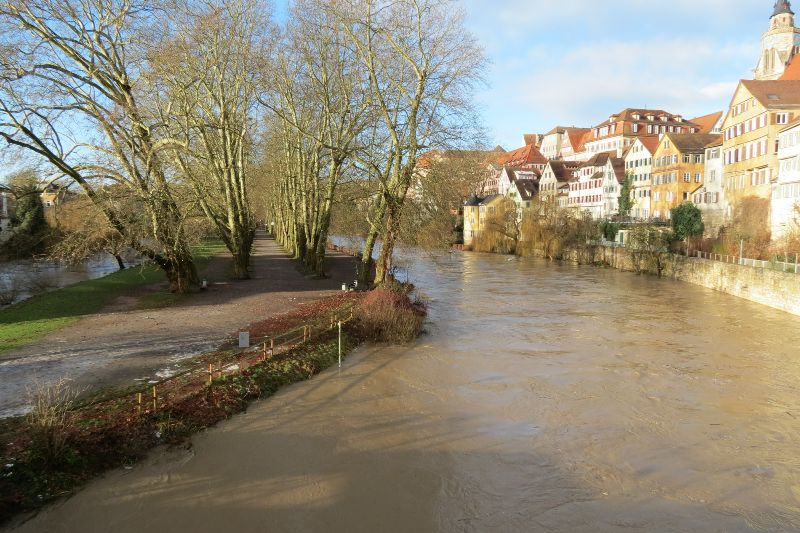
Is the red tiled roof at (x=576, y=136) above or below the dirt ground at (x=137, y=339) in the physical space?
above

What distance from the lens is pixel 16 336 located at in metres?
15.7

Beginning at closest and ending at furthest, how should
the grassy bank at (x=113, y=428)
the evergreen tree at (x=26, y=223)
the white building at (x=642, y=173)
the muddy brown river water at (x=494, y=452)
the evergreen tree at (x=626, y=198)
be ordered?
the grassy bank at (x=113, y=428), the muddy brown river water at (x=494, y=452), the evergreen tree at (x=26, y=223), the evergreen tree at (x=626, y=198), the white building at (x=642, y=173)

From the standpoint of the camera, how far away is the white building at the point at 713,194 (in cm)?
5106

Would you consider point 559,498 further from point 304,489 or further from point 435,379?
point 435,379

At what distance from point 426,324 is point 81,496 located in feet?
Result: 52.5

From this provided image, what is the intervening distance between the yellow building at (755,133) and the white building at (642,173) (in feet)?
48.5

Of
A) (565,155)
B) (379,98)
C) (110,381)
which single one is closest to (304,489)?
(110,381)

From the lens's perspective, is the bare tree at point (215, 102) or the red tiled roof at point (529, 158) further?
the red tiled roof at point (529, 158)

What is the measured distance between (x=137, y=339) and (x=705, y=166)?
58.0 m

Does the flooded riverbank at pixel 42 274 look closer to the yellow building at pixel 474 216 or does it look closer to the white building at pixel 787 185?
the white building at pixel 787 185

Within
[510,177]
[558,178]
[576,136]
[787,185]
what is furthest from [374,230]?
[576,136]

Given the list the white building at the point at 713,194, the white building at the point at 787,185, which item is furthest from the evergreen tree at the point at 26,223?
the white building at the point at 713,194

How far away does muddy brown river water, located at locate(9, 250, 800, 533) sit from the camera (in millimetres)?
8484

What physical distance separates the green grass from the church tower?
286ft
